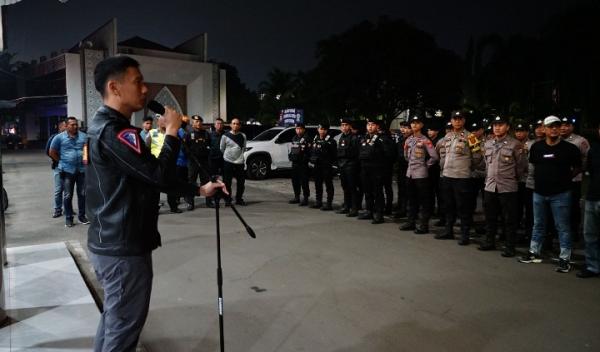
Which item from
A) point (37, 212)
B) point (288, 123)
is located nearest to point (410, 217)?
point (37, 212)

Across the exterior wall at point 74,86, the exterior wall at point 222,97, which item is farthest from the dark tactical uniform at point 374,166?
the exterior wall at point 222,97

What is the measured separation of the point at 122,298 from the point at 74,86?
25.8 meters

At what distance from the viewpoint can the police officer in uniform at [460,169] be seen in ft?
22.6

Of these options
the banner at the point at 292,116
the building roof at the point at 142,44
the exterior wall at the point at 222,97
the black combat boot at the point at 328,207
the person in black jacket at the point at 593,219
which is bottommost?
the black combat boot at the point at 328,207

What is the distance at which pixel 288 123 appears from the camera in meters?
20.3

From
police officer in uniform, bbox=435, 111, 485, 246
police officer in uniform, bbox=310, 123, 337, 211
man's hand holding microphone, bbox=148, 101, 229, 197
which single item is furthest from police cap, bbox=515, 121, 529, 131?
man's hand holding microphone, bbox=148, 101, 229, 197

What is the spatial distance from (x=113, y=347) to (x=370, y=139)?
22.5 feet

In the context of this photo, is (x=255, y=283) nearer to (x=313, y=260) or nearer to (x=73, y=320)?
(x=313, y=260)

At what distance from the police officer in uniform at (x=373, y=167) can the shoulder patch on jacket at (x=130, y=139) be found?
6.58 m

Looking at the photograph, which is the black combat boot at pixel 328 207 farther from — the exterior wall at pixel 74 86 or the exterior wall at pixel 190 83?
the exterior wall at pixel 190 83

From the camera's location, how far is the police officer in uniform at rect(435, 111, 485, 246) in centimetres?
689

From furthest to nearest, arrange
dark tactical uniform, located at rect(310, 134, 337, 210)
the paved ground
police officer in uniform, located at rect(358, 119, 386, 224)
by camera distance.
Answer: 1. dark tactical uniform, located at rect(310, 134, 337, 210)
2. police officer in uniform, located at rect(358, 119, 386, 224)
3. the paved ground

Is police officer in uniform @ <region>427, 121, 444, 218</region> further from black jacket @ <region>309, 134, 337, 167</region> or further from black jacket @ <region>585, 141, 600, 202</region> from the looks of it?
black jacket @ <region>585, 141, 600, 202</region>

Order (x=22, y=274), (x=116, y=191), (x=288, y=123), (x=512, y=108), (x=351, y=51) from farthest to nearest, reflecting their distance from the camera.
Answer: (x=351, y=51), (x=512, y=108), (x=288, y=123), (x=22, y=274), (x=116, y=191)
